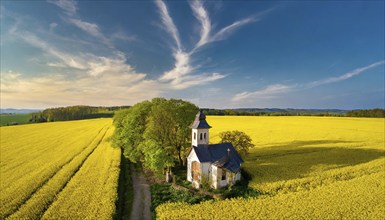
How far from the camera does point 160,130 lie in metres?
36.5

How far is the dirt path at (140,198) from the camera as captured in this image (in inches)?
902

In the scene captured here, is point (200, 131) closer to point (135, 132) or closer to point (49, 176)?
point (135, 132)

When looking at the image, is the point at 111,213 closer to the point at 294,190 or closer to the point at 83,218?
the point at 83,218

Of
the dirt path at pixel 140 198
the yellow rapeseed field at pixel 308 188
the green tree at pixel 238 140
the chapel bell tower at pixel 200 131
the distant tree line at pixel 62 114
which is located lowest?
the dirt path at pixel 140 198

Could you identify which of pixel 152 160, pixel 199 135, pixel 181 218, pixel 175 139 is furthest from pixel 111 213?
pixel 175 139

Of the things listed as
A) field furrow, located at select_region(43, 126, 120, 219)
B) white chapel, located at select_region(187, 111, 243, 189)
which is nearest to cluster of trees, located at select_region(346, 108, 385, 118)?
white chapel, located at select_region(187, 111, 243, 189)

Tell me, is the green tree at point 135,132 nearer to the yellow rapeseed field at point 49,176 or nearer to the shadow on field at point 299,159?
the yellow rapeseed field at point 49,176

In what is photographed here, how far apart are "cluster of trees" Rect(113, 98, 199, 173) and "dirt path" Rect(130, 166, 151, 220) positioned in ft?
7.78

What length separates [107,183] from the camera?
28.6 meters

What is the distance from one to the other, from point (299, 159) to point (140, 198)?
26.7 meters

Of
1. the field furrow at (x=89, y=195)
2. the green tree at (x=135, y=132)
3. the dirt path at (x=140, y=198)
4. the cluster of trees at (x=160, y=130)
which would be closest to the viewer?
the field furrow at (x=89, y=195)

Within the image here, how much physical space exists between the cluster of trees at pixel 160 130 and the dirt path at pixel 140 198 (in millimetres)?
2370

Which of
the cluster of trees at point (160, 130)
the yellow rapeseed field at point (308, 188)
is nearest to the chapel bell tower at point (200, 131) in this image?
the cluster of trees at point (160, 130)

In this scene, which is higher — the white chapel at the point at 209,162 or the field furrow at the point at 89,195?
the white chapel at the point at 209,162
